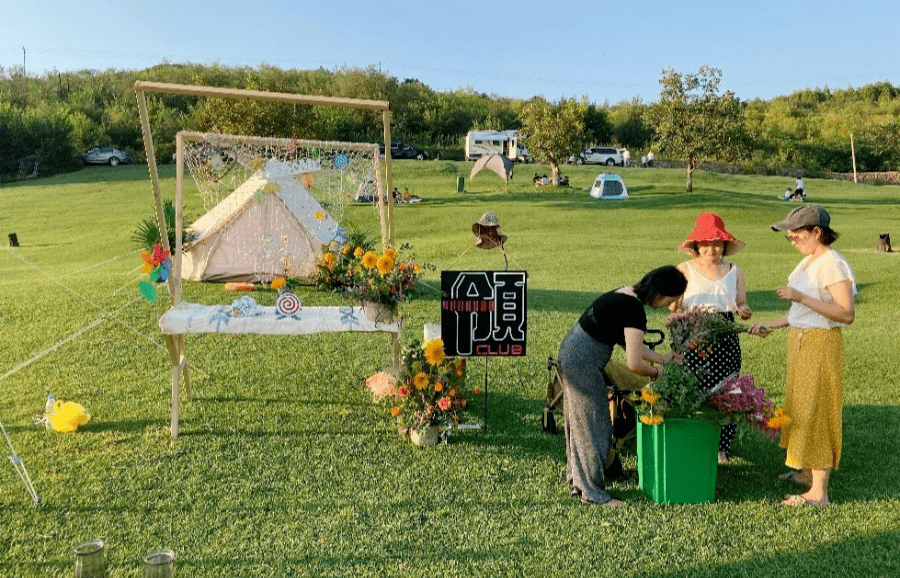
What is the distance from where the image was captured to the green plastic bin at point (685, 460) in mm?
4488

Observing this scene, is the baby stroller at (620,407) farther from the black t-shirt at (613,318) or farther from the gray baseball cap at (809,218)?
the gray baseball cap at (809,218)

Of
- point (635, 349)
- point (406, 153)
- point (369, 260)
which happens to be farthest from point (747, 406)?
point (406, 153)

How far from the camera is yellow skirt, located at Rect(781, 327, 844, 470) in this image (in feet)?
14.5

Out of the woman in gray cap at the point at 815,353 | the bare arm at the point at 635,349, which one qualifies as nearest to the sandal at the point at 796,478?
the woman in gray cap at the point at 815,353

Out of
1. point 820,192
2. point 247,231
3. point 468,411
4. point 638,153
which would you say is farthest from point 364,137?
point 468,411

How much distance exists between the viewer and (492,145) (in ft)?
149

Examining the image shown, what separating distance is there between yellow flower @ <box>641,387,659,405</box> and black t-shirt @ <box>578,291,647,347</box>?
31cm

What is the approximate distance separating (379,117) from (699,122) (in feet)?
66.5

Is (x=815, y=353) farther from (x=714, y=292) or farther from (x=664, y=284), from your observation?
(x=664, y=284)

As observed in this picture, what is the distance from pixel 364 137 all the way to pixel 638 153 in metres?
19.1

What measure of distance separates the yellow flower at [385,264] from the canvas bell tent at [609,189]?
2350 centimetres

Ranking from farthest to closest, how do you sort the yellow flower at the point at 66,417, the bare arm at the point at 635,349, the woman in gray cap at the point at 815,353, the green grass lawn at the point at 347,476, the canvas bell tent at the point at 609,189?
the canvas bell tent at the point at 609,189 < the yellow flower at the point at 66,417 < the woman in gray cap at the point at 815,353 < the bare arm at the point at 635,349 < the green grass lawn at the point at 347,476

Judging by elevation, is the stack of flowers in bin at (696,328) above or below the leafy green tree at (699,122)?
below

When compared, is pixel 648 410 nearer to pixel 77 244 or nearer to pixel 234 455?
pixel 234 455
